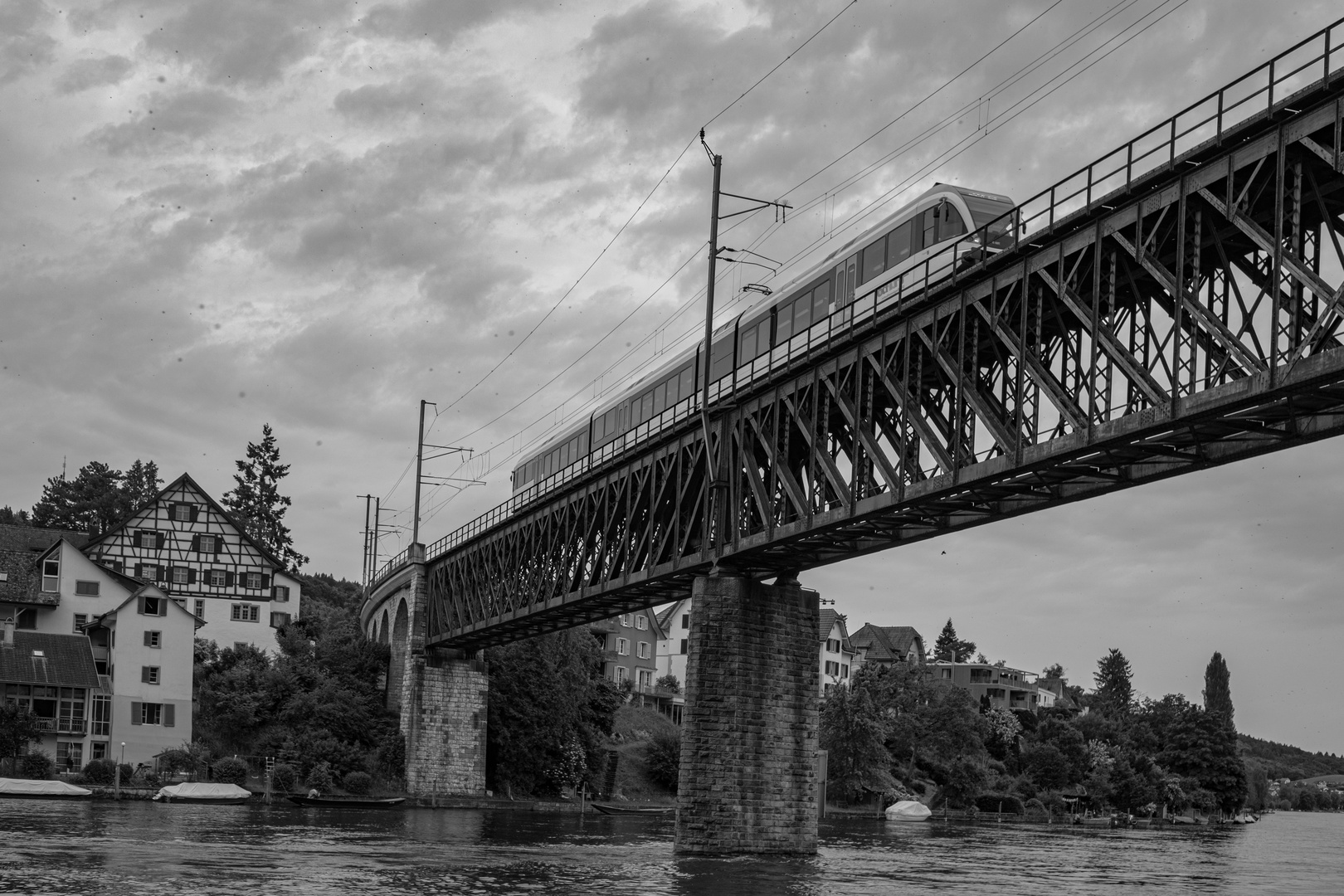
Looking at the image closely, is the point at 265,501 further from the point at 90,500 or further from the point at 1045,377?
the point at 1045,377

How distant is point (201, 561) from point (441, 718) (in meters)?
21.0

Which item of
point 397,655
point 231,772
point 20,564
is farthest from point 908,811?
point 20,564

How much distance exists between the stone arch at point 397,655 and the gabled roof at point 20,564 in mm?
19350

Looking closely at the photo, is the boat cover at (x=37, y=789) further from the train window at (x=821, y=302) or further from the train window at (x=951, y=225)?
the train window at (x=951, y=225)

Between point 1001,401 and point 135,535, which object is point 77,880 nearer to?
point 1001,401

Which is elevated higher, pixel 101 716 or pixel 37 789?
pixel 101 716

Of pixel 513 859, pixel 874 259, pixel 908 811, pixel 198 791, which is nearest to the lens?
pixel 874 259

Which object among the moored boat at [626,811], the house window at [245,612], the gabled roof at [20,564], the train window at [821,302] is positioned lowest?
the moored boat at [626,811]

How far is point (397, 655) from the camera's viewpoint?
8619 cm

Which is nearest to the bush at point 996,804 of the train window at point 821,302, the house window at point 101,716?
the house window at point 101,716

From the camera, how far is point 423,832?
5438cm

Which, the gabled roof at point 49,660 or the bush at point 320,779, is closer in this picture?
the gabled roof at point 49,660

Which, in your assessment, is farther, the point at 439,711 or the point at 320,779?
the point at 439,711

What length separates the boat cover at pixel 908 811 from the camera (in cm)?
8719
